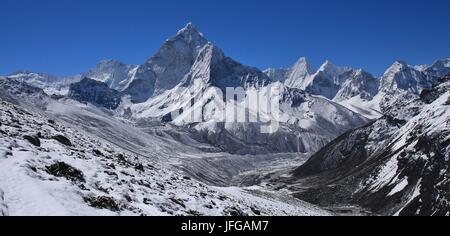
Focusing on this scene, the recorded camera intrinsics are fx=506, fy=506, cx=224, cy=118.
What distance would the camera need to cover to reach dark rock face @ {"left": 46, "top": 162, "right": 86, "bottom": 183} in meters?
34.7

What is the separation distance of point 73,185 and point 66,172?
297 cm

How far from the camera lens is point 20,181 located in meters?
30.8

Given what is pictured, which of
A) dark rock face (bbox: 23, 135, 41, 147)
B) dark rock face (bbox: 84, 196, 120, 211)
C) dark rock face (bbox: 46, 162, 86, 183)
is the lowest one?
dark rock face (bbox: 84, 196, 120, 211)

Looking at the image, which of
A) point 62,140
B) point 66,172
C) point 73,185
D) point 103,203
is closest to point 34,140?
point 62,140

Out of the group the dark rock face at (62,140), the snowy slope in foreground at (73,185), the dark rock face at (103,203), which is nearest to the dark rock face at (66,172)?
the snowy slope in foreground at (73,185)

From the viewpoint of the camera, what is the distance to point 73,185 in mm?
32656

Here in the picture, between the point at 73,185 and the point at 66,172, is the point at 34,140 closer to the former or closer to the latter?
the point at 66,172

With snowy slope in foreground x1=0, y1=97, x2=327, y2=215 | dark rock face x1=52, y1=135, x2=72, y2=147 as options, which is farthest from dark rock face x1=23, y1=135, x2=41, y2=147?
dark rock face x1=52, y1=135, x2=72, y2=147

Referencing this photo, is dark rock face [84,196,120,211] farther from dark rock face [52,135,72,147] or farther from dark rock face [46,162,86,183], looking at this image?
dark rock face [52,135,72,147]

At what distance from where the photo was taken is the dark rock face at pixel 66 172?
3472 cm

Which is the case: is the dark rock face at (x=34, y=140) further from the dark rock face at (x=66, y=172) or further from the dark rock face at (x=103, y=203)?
the dark rock face at (x=103, y=203)
